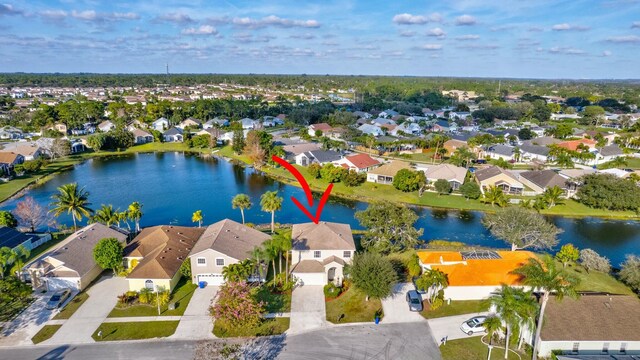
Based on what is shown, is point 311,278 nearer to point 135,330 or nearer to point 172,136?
point 135,330

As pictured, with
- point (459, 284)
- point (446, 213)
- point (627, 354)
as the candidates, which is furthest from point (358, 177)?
point (627, 354)

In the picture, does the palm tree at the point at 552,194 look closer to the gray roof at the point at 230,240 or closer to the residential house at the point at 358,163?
the residential house at the point at 358,163

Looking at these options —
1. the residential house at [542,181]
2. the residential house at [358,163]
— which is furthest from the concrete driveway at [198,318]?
the residential house at [542,181]

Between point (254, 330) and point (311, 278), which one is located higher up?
point (311, 278)

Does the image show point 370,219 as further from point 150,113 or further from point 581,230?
point 150,113

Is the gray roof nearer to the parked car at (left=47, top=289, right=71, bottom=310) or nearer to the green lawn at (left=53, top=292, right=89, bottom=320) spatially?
the green lawn at (left=53, top=292, right=89, bottom=320)

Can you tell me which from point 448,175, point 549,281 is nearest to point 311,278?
point 549,281

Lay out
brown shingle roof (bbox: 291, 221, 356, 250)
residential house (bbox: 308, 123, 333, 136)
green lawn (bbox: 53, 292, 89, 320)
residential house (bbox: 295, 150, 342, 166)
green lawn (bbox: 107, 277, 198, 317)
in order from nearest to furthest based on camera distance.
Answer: green lawn (bbox: 53, 292, 89, 320), green lawn (bbox: 107, 277, 198, 317), brown shingle roof (bbox: 291, 221, 356, 250), residential house (bbox: 295, 150, 342, 166), residential house (bbox: 308, 123, 333, 136)

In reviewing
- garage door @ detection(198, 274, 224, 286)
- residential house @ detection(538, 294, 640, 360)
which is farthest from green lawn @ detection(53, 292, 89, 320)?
Result: residential house @ detection(538, 294, 640, 360)
